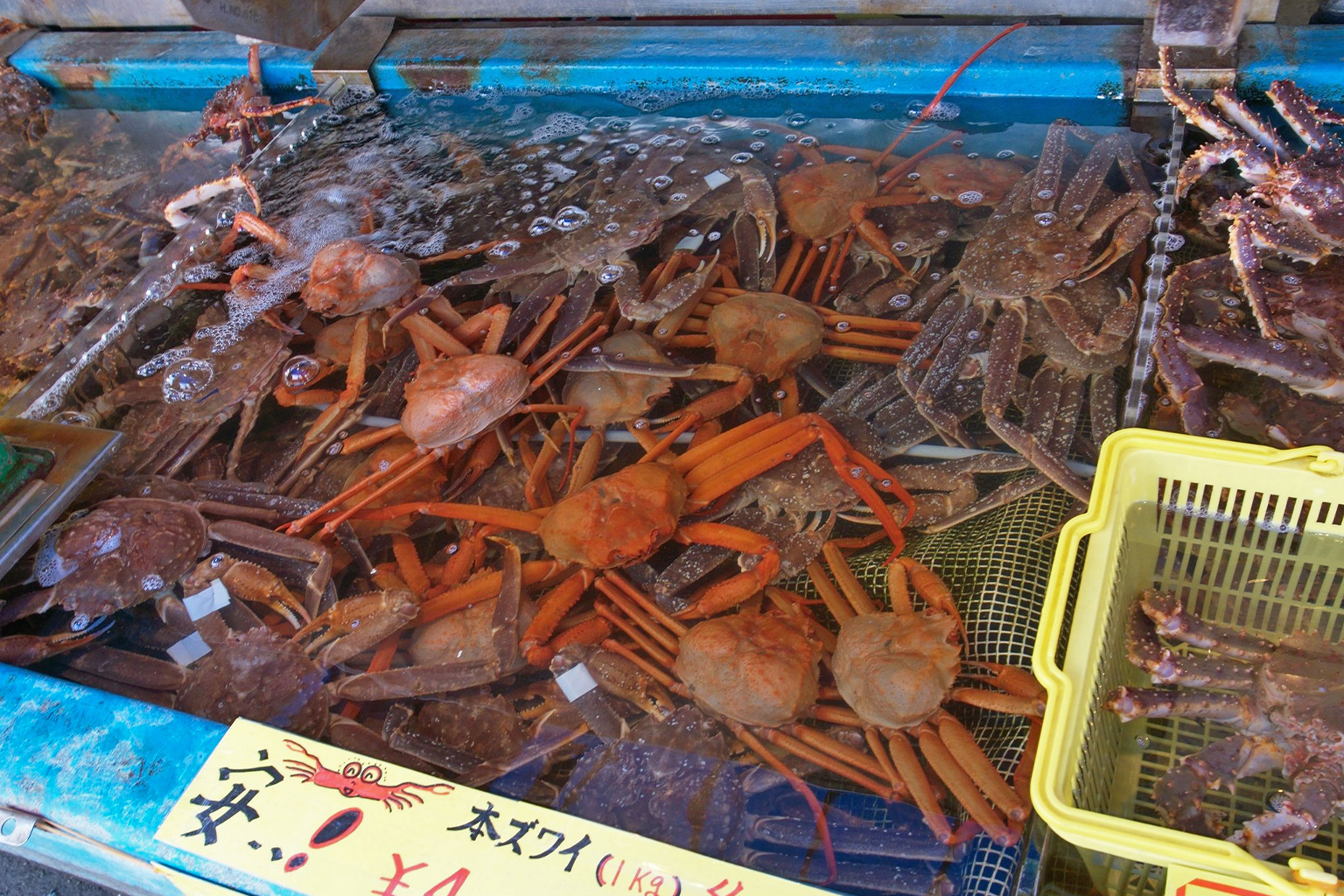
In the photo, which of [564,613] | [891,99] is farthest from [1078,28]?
[564,613]

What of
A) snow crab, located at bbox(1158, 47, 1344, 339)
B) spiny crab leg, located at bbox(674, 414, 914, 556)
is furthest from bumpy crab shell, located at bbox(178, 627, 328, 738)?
snow crab, located at bbox(1158, 47, 1344, 339)

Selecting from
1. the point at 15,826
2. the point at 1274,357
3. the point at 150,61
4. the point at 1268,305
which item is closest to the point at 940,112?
the point at 1268,305

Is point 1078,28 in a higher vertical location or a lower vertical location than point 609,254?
higher

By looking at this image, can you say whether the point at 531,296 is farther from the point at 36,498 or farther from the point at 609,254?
the point at 36,498

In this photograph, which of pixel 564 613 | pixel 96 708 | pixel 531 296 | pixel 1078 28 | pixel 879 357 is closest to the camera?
pixel 96 708

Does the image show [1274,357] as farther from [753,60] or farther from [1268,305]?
[753,60]

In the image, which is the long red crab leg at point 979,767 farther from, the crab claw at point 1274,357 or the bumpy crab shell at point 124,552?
the bumpy crab shell at point 124,552
